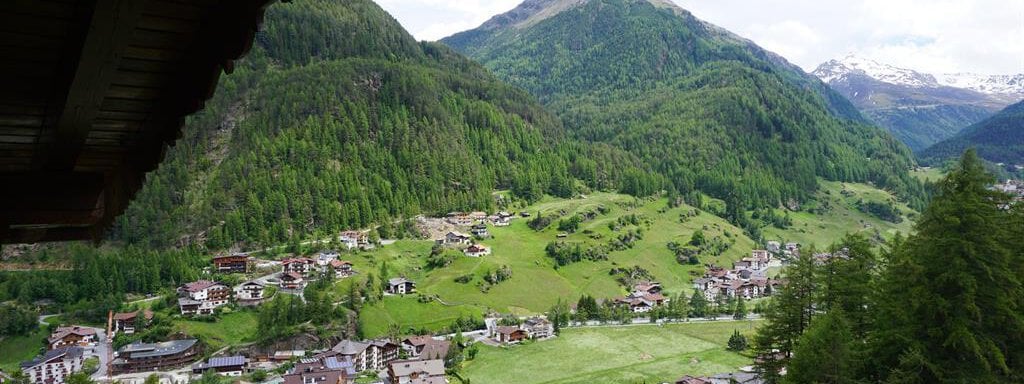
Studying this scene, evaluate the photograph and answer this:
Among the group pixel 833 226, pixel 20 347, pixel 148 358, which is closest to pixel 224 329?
pixel 148 358

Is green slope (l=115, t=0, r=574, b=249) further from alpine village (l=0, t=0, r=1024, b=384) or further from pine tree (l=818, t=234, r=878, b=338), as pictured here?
pine tree (l=818, t=234, r=878, b=338)

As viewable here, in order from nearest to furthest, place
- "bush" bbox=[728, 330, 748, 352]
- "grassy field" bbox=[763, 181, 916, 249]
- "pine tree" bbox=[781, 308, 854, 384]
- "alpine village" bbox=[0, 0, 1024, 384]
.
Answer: "alpine village" bbox=[0, 0, 1024, 384] < "pine tree" bbox=[781, 308, 854, 384] < "bush" bbox=[728, 330, 748, 352] < "grassy field" bbox=[763, 181, 916, 249]

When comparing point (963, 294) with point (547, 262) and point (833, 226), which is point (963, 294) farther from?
point (833, 226)

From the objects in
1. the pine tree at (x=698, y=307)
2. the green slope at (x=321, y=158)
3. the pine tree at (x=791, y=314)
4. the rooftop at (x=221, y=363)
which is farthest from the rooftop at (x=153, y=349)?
the pine tree at (x=698, y=307)

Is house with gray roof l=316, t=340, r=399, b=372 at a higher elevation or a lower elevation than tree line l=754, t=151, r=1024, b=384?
lower

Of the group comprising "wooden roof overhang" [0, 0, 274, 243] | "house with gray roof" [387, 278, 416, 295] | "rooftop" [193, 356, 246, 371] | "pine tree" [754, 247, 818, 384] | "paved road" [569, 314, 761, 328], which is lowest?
"paved road" [569, 314, 761, 328]

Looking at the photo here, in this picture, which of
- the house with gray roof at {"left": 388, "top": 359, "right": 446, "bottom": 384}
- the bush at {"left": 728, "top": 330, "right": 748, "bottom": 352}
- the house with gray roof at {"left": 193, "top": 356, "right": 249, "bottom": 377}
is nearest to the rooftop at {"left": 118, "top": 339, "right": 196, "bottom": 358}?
the house with gray roof at {"left": 193, "top": 356, "right": 249, "bottom": 377}

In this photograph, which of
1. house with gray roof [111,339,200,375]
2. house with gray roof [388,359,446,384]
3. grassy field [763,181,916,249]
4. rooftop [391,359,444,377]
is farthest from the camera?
grassy field [763,181,916,249]
